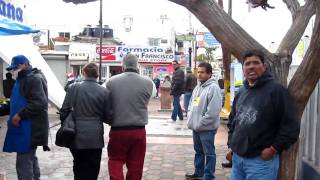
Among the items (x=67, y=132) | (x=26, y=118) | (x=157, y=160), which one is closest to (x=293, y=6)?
(x=67, y=132)

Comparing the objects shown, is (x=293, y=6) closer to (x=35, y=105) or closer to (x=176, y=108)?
(x=35, y=105)

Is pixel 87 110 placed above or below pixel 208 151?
above

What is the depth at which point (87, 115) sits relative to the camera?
4.78m

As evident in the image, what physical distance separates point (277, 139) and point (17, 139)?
285cm

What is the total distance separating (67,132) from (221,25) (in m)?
1.99

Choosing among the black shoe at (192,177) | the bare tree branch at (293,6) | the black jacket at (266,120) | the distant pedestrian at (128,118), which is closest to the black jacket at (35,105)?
the distant pedestrian at (128,118)

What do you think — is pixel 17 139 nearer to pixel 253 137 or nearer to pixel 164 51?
pixel 253 137

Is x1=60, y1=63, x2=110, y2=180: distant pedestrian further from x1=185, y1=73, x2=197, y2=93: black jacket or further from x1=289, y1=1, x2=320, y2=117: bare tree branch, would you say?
x1=185, y1=73, x2=197, y2=93: black jacket

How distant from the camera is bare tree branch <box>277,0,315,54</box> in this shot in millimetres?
4266

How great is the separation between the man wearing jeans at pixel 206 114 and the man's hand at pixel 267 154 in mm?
1998

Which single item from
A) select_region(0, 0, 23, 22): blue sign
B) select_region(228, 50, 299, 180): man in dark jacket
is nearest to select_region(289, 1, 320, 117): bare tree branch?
select_region(228, 50, 299, 180): man in dark jacket

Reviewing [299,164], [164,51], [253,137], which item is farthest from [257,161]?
[164,51]

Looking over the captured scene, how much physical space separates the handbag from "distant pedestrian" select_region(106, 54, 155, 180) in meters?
0.45

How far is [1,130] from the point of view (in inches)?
422
